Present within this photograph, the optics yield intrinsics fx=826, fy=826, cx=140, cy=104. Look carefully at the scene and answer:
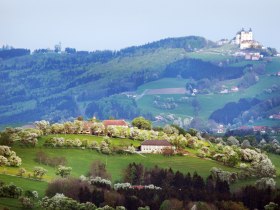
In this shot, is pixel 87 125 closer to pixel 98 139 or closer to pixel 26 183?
pixel 98 139

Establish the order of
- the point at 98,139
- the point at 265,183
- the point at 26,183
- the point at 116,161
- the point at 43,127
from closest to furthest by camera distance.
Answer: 1. the point at 26,183
2. the point at 265,183
3. the point at 116,161
4. the point at 98,139
5. the point at 43,127

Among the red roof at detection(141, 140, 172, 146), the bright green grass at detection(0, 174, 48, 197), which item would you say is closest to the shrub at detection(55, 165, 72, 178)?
the bright green grass at detection(0, 174, 48, 197)

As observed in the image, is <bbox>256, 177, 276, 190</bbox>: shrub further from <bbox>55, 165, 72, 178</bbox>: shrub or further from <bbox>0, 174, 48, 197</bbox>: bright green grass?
<bbox>0, 174, 48, 197</bbox>: bright green grass

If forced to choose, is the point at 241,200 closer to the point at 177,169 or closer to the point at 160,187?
the point at 160,187

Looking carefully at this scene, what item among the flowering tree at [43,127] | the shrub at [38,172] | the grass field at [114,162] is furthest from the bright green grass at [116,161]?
the flowering tree at [43,127]

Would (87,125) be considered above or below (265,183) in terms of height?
above

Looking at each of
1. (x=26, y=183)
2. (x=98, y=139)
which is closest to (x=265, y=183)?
(x=26, y=183)

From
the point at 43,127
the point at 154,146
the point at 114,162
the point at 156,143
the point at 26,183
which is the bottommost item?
the point at 114,162

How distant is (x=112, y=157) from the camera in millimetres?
116562

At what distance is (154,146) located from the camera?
123375 millimetres

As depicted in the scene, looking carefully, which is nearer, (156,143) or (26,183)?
(26,183)

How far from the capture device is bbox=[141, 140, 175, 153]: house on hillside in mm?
123062

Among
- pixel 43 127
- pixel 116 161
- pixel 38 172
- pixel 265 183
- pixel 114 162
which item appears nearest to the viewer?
pixel 38 172

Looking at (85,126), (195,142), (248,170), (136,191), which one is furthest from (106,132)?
(136,191)
